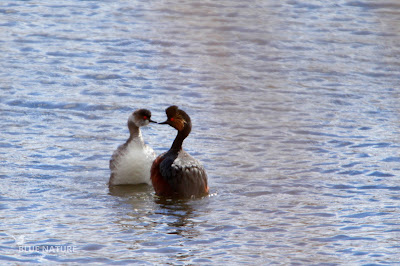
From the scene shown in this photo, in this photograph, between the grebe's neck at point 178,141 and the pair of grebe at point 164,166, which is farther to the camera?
the grebe's neck at point 178,141

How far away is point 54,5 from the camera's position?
61.1 ft

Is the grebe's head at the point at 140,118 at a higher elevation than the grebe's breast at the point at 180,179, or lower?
higher

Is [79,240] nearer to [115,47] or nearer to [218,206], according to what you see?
[218,206]

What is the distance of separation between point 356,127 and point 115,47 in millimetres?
6490

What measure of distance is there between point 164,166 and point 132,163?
23.4 inches

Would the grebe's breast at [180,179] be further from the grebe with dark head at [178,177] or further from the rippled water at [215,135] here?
the rippled water at [215,135]

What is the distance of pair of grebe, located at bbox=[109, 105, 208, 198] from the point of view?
7.97m

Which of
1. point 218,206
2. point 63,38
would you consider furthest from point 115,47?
point 218,206

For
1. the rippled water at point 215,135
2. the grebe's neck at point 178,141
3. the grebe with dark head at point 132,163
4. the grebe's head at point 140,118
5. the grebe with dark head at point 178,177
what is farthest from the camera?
the grebe's head at point 140,118

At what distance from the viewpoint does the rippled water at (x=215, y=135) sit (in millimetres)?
3859

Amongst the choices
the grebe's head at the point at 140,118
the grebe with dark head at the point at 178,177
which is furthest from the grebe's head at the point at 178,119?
the grebe's head at the point at 140,118

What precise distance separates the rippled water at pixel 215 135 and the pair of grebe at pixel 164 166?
177mm

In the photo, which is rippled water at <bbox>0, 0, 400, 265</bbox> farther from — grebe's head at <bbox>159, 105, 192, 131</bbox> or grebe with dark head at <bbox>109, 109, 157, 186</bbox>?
grebe's head at <bbox>159, 105, 192, 131</bbox>

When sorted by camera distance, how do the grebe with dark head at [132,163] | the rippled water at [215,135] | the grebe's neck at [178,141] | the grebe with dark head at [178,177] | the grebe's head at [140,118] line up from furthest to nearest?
the grebe's head at [140,118] < the grebe with dark head at [132,163] < the grebe's neck at [178,141] < the grebe with dark head at [178,177] < the rippled water at [215,135]
